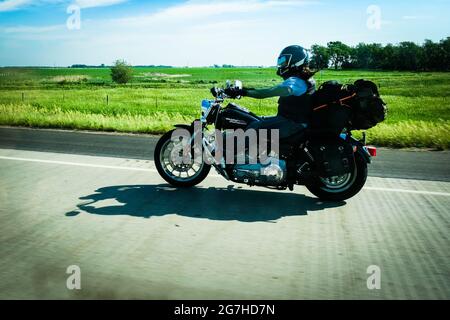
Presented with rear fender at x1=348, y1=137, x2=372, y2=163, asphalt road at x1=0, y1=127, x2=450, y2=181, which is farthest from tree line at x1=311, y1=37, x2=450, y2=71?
rear fender at x1=348, y1=137, x2=372, y2=163

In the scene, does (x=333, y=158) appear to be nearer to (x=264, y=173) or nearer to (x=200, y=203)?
(x=264, y=173)

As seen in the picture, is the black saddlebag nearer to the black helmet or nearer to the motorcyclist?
the motorcyclist

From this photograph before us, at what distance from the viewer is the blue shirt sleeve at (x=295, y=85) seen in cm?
515

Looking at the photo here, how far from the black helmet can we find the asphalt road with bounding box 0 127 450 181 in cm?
243

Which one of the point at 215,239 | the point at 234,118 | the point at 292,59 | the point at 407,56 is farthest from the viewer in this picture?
the point at 407,56

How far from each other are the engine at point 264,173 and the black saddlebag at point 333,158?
0.44 meters

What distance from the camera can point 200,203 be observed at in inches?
211

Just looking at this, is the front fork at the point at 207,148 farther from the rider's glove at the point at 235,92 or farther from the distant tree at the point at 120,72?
the distant tree at the point at 120,72

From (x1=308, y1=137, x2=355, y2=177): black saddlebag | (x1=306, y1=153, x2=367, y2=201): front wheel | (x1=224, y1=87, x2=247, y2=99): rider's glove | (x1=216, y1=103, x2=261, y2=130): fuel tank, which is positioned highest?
(x1=224, y1=87, x2=247, y2=99): rider's glove

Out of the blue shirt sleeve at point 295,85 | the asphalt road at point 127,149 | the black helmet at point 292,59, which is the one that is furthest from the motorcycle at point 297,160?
the asphalt road at point 127,149

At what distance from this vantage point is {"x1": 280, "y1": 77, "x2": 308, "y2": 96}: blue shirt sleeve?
5152mm

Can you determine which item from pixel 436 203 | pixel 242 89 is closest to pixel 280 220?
pixel 242 89

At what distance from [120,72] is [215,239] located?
334 ft

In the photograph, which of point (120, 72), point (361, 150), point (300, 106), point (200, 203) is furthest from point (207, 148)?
point (120, 72)
